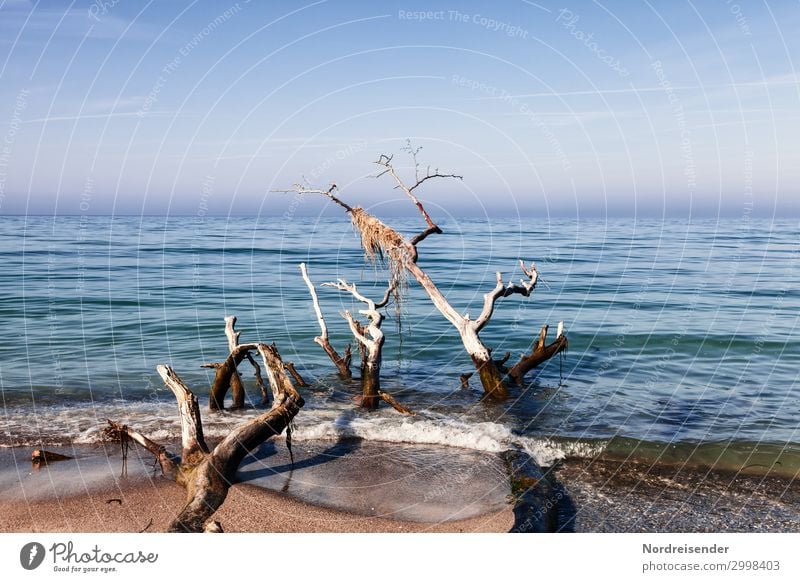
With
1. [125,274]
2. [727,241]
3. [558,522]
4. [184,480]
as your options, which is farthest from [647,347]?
[727,241]

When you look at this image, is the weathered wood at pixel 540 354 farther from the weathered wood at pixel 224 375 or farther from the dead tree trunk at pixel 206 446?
the dead tree trunk at pixel 206 446

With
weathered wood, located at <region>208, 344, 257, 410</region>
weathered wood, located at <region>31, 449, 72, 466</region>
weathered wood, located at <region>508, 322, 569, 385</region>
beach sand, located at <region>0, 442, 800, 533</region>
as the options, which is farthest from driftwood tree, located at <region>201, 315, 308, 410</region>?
weathered wood, located at <region>508, 322, 569, 385</region>

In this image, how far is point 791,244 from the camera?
49.9 m

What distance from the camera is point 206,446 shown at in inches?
385

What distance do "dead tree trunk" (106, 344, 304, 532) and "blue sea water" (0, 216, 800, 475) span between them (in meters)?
2.22

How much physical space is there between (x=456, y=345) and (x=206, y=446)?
1211 cm

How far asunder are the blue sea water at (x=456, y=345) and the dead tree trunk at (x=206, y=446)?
222 cm

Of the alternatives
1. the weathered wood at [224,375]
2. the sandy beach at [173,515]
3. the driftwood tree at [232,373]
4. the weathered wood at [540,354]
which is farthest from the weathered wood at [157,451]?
the weathered wood at [540,354]

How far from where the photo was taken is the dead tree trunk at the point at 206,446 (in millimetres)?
8875

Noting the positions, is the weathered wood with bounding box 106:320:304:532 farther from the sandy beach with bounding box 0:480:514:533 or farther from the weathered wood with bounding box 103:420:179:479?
the sandy beach with bounding box 0:480:514:533

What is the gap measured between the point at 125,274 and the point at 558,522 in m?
32.8

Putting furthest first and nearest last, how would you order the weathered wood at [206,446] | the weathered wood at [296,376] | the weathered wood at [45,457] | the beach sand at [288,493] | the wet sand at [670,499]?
the weathered wood at [296,376]
the weathered wood at [45,457]
the wet sand at [670,499]
the weathered wood at [206,446]
the beach sand at [288,493]

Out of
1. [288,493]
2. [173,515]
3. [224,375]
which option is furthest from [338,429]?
[173,515]

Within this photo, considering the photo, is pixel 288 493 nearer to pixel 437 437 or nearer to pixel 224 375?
pixel 437 437
